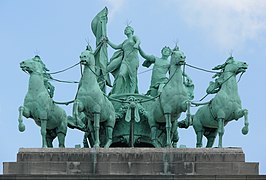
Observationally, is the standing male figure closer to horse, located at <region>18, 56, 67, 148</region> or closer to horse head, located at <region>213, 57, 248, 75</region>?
horse head, located at <region>213, 57, 248, 75</region>

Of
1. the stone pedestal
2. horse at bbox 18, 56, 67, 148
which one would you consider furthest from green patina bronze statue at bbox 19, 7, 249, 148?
the stone pedestal

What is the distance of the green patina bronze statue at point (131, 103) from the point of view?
52.3m

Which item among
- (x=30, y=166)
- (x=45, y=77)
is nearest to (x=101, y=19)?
(x=45, y=77)

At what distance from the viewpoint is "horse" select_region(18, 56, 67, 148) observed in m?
52.4

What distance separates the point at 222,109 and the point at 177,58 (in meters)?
2.79

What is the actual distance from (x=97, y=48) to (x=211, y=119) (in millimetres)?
6840

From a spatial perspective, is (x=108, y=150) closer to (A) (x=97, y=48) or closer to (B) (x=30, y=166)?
(B) (x=30, y=166)

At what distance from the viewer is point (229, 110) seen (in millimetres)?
52406

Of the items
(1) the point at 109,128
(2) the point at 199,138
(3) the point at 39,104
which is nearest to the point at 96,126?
(1) the point at 109,128

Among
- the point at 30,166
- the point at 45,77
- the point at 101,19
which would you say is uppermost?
the point at 101,19

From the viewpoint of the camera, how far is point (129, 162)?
167ft

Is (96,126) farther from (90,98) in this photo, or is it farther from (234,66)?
(234,66)

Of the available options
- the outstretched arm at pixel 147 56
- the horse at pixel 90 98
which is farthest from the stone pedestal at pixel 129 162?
the outstretched arm at pixel 147 56

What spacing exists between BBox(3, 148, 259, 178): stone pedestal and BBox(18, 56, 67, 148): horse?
1.50m
